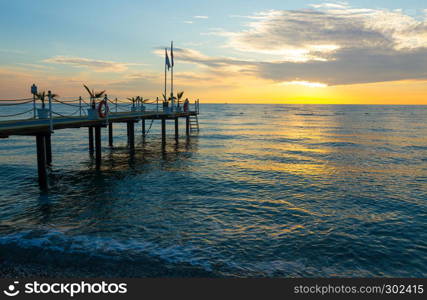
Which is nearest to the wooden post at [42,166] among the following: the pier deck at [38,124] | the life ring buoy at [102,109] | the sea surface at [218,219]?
the sea surface at [218,219]

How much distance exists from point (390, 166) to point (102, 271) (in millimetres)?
22824

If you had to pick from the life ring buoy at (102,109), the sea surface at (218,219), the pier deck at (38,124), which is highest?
the life ring buoy at (102,109)

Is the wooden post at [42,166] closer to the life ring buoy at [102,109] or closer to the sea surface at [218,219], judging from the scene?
the sea surface at [218,219]

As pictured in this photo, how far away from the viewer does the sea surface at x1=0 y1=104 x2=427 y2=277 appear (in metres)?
8.76

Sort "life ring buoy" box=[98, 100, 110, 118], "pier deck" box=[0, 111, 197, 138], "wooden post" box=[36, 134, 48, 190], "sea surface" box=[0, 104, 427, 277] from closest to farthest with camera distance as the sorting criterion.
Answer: "sea surface" box=[0, 104, 427, 277] → "pier deck" box=[0, 111, 197, 138] → "wooden post" box=[36, 134, 48, 190] → "life ring buoy" box=[98, 100, 110, 118]

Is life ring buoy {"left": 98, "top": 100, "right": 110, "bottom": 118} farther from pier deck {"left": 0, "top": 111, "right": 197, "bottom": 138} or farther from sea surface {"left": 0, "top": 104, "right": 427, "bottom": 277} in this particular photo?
sea surface {"left": 0, "top": 104, "right": 427, "bottom": 277}

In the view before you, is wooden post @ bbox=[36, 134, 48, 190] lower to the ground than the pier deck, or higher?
lower

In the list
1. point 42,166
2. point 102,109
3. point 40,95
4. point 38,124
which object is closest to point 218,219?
point 42,166

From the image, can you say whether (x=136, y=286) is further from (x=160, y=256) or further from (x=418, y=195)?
(x=418, y=195)

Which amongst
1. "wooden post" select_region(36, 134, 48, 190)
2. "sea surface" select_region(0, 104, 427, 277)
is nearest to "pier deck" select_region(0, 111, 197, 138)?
"wooden post" select_region(36, 134, 48, 190)

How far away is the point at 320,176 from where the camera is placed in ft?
66.6

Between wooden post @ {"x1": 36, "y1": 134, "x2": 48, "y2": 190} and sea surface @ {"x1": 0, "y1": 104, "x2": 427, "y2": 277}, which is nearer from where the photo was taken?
sea surface @ {"x1": 0, "y1": 104, "x2": 427, "y2": 277}

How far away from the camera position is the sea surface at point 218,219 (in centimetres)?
876

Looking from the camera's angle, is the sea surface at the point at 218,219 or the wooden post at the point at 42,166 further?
the wooden post at the point at 42,166
